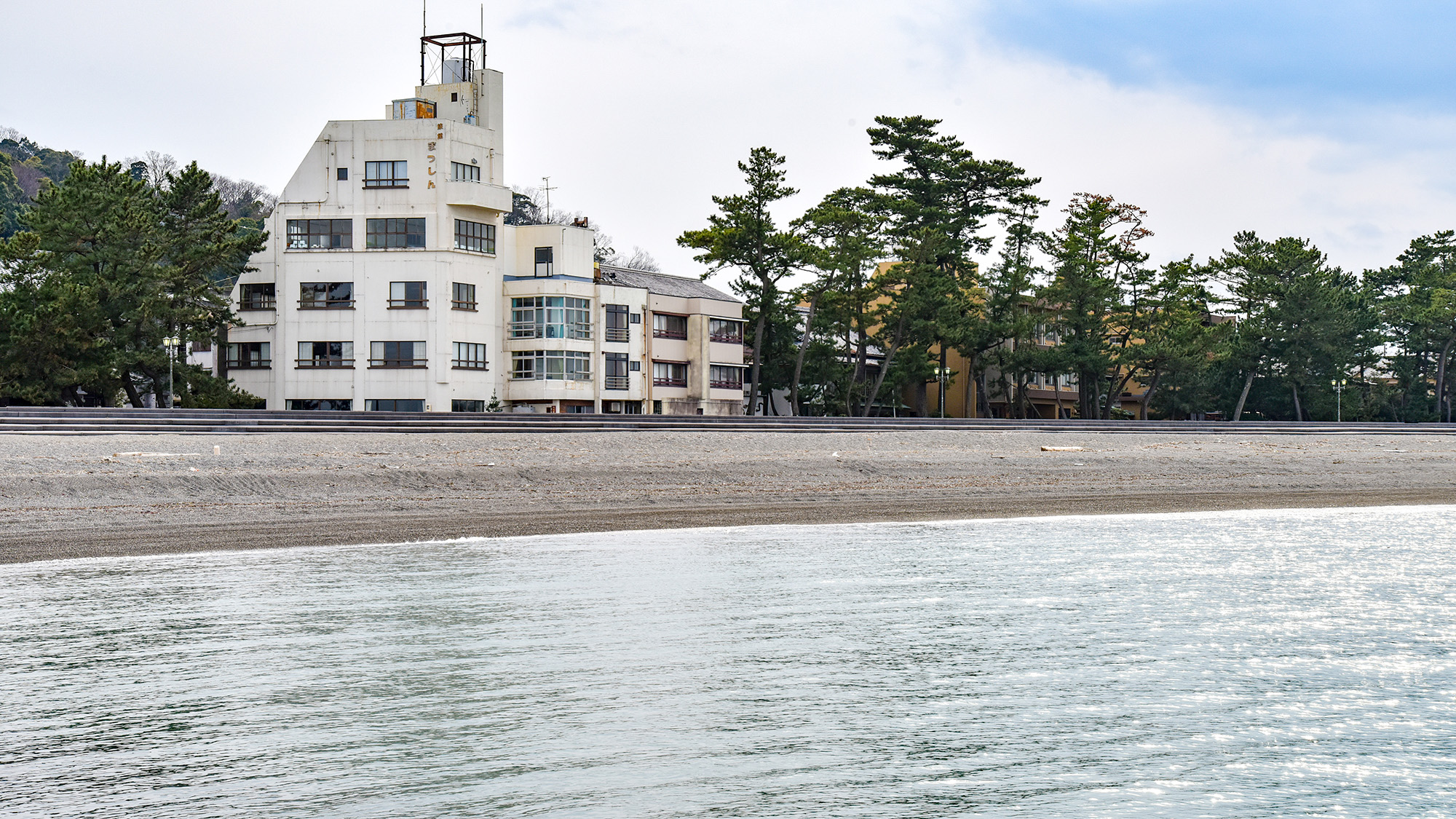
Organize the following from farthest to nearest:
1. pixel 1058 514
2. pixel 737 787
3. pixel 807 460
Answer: pixel 807 460 → pixel 1058 514 → pixel 737 787

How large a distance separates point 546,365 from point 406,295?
8.23m

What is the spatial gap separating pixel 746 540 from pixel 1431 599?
1060 centimetres

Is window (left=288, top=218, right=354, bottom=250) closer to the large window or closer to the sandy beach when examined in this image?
the large window

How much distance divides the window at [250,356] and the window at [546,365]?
1266 cm

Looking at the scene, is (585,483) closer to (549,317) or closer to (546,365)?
(546,365)

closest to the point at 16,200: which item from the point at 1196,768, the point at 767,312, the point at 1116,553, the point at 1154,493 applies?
the point at 767,312

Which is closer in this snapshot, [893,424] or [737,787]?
[737,787]

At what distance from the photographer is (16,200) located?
115 meters

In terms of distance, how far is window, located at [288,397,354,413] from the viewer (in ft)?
203

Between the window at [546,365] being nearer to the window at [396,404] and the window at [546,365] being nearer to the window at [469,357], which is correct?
the window at [469,357]

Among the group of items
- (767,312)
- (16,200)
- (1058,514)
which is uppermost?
(16,200)

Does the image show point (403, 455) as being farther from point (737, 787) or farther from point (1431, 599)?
point (737, 787)

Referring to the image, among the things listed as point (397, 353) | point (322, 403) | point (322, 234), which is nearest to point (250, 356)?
point (322, 403)

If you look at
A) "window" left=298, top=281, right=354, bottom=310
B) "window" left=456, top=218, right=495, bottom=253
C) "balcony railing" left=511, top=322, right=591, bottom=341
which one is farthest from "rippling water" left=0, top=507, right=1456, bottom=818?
"balcony railing" left=511, top=322, right=591, bottom=341
